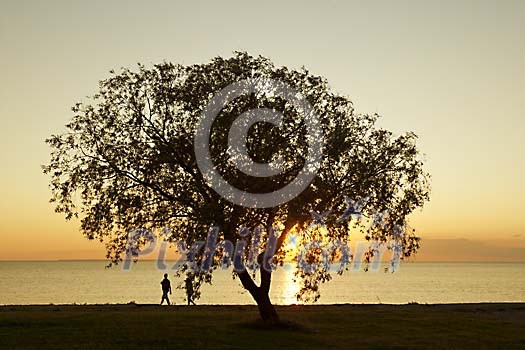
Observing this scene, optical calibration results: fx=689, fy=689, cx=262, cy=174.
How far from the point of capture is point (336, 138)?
1577 inches

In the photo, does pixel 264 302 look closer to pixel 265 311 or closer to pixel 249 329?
pixel 265 311

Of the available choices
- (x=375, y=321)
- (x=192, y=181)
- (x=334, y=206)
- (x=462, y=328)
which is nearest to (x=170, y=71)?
(x=192, y=181)

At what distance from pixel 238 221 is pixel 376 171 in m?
9.10

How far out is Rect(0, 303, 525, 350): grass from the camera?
34438 mm

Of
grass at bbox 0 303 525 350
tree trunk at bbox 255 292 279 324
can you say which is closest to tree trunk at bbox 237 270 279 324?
tree trunk at bbox 255 292 279 324

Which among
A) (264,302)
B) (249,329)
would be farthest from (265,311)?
(249,329)

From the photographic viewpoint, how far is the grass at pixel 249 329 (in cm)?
3444

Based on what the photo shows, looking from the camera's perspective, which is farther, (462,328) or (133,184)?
(462,328)

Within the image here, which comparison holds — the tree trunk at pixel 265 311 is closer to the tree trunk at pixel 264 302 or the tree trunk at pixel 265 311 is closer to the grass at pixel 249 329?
the tree trunk at pixel 264 302

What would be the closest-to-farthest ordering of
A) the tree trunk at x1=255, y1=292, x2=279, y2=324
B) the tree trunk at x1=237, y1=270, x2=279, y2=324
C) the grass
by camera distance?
the grass < the tree trunk at x1=237, y1=270, x2=279, y2=324 < the tree trunk at x1=255, y1=292, x2=279, y2=324

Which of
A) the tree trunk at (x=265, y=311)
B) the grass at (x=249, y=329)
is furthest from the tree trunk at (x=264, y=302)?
the grass at (x=249, y=329)

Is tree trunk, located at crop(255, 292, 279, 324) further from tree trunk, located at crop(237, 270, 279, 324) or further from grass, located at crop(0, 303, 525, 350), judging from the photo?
grass, located at crop(0, 303, 525, 350)

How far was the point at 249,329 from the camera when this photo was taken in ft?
129

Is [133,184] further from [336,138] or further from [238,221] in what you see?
[336,138]
